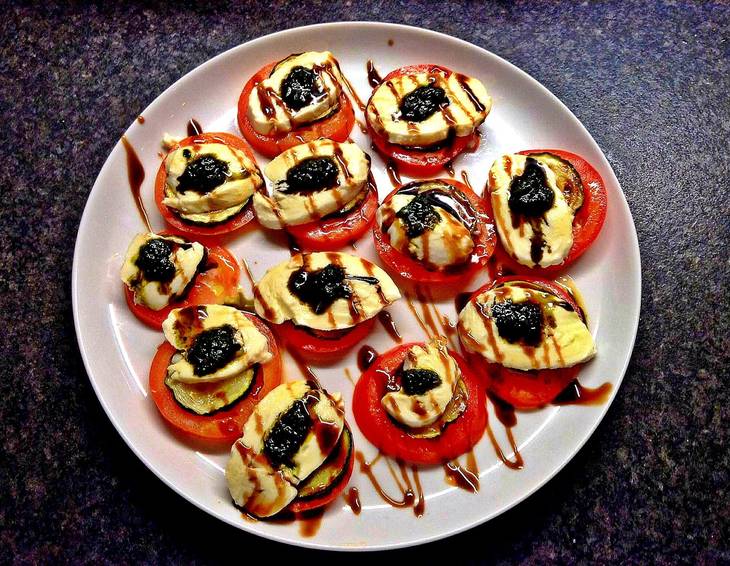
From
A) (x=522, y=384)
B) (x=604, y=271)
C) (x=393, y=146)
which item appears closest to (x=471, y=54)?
(x=393, y=146)

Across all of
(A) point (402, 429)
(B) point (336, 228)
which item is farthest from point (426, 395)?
(B) point (336, 228)

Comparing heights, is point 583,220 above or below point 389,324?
above

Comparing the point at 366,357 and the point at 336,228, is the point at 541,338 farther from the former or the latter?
the point at 336,228

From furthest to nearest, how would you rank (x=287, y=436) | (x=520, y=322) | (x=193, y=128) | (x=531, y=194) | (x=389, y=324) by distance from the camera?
1. (x=193, y=128)
2. (x=389, y=324)
3. (x=531, y=194)
4. (x=520, y=322)
5. (x=287, y=436)

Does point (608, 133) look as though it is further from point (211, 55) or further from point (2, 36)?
point (2, 36)

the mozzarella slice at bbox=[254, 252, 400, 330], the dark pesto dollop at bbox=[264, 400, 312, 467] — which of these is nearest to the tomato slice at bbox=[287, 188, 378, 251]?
the mozzarella slice at bbox=[254, 252, 400, 330]

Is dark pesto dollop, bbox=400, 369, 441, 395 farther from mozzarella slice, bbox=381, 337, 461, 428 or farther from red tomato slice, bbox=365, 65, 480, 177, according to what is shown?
red tomato slice, bbox=365, 65, 480, 177

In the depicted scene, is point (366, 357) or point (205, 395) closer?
point (205, 395)
